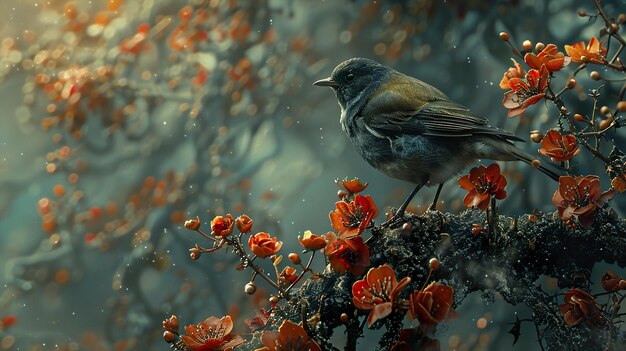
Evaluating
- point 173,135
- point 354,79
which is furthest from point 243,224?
point 173,135

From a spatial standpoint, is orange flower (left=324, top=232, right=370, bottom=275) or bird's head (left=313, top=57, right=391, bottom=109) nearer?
orange flower (left=324, top=232, right=370, bottom=275)

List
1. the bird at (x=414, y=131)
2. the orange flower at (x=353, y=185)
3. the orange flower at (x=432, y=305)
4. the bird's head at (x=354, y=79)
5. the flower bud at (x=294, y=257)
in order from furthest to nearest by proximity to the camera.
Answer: the bird's head at (x=354, y=79)
the bird at (x=414, y=131)
the orange flower at (x=353, y=185)
the flower bud at (x=294, y=257)
the orange flower at (x=432, y=305)

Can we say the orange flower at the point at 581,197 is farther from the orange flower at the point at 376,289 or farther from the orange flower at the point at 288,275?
the orange flower at the point at 288,275

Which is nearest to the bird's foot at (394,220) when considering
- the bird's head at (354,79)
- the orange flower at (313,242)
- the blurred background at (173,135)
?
the orange flower at (313,242)

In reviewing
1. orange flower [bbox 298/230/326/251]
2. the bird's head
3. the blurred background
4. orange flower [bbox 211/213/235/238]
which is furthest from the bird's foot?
the blurred background

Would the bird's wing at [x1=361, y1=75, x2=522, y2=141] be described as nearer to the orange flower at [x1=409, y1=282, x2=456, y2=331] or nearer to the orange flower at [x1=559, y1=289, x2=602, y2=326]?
the orange flower at [x1=559, y1=289, x2=602, y2=326]

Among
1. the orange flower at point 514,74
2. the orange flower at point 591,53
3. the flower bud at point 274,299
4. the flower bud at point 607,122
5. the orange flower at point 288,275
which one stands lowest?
the flower bud at point 274,299

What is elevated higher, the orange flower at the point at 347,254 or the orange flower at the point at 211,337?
the orange flower at the point at 347,254
